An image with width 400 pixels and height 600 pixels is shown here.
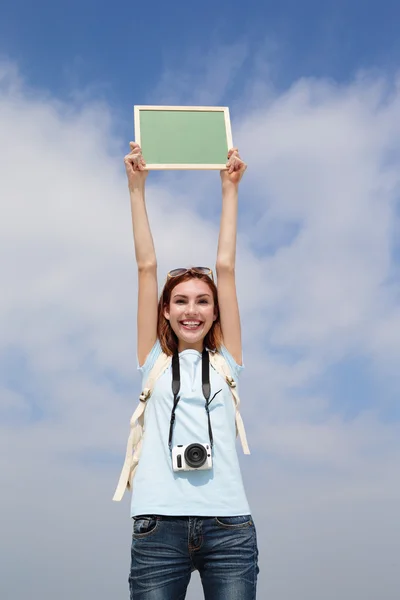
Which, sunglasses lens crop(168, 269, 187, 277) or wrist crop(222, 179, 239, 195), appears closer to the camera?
sunglasses lens crop(168, 269, 187, 277)

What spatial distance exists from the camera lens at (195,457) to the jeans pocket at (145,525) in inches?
19.3

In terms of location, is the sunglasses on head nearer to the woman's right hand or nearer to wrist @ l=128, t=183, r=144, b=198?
wrist @ l=128, t=183, r=144, b=198

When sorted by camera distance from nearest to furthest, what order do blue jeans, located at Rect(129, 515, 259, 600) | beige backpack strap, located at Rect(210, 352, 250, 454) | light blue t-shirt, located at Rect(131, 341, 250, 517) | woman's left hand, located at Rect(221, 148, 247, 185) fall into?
blue jeans, located at Rect(129, 515, 259, 600) < light blue t-shirt, located at Rect(131, 341, 250, 517) < beige backpack strap, located at Rect(210, 352, 250, 454) < woman's left hand, located at Rect(221, 148, 247, 185)

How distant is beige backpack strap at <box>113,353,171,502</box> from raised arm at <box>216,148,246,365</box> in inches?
24.4

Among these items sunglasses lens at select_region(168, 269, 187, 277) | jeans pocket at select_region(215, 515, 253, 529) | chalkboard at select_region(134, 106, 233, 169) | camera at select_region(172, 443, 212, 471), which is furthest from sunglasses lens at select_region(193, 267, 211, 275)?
jeans pocket at select_region(215, 515, 253, 529)

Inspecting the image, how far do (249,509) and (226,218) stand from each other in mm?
2608

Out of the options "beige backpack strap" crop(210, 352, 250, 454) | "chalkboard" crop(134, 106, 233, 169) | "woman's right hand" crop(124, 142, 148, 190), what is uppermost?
"chalkboard" crop(134, 106, 233, 169)

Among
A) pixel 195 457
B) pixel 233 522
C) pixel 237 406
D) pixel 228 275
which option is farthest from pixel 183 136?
pixel 233 522

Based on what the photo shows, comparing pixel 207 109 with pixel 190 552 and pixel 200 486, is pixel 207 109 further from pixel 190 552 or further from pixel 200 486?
pixel 190 552

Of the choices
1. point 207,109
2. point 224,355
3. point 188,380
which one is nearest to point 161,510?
point 188,380

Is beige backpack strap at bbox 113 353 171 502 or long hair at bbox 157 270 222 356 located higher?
long hair at bbox 157 270 222 356

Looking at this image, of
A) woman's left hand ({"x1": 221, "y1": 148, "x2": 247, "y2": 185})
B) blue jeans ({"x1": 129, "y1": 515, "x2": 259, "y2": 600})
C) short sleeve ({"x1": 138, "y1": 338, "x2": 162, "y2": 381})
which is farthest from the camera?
woman's left hand ({"x1": 221, "y1": 148, "x2": 247, "y2": 185})

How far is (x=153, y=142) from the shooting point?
257 inches

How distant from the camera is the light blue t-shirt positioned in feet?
Answer: 16.8
